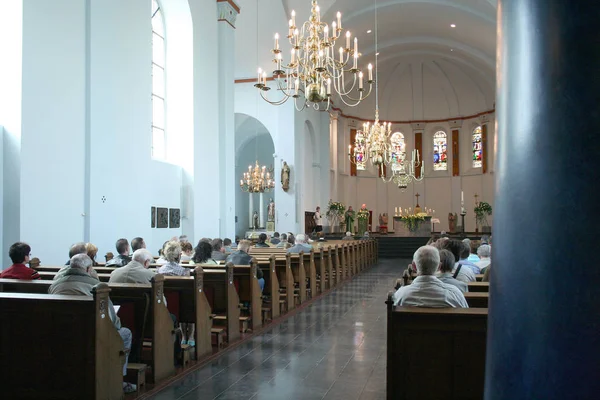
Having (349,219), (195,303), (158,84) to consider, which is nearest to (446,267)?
(195,303)

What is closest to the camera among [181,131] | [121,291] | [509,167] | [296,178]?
[509,167]

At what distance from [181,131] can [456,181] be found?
18.3m

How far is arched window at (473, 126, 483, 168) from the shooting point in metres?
26.6

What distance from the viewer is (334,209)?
2398cm

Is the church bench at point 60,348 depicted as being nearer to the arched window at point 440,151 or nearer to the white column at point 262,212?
the white column at point 262,212

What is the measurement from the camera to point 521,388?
1063mm

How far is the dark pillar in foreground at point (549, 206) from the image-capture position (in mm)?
983

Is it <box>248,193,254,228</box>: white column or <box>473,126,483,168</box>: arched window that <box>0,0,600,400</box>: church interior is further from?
<box>473,126,483,168</box>: arched window

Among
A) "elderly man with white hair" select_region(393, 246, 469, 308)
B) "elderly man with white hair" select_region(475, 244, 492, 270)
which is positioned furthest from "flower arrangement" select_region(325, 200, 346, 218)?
"elderly man with white hair" select_region(393, 246, 469, 308)

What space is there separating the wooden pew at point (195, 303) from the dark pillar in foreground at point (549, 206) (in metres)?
4.21

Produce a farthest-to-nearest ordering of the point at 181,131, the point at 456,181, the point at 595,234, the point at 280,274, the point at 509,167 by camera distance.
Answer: the point at 456,181 → the point at 181,131 → the point at 280,274 → the point at 509,167 → the point at 595,234

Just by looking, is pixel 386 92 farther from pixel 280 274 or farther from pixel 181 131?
pixel 280 274

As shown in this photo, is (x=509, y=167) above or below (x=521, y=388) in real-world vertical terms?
above

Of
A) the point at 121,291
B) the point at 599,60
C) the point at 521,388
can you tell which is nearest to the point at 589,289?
the point at 521,388
